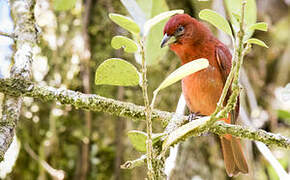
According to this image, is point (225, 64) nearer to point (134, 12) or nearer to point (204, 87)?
point (204, 87)

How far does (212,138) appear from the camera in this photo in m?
2.57

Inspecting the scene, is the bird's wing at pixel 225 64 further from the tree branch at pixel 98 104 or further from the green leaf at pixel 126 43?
the green leaf at pixel 126 43

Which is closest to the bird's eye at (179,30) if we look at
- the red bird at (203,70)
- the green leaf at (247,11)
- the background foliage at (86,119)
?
the red bird at (203,70)

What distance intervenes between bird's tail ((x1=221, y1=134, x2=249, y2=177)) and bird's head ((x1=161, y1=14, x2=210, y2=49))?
68 centimetres

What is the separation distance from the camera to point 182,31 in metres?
2.24

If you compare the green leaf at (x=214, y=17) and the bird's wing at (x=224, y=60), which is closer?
the green leaf at (x=214, y=17)

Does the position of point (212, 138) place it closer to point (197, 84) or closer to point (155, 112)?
point (197, 84)

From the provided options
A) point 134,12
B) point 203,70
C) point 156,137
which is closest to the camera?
point 156,137

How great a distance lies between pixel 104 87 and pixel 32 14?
1137mm

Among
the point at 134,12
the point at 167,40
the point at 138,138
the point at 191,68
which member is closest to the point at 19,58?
the point at 134,12

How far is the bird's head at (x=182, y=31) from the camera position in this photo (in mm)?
2121

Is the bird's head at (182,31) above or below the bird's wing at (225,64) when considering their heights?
above

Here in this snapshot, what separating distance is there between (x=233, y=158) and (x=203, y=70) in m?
0.55

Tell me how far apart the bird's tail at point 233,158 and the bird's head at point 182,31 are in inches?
26.6
